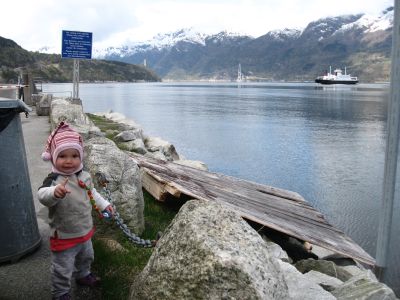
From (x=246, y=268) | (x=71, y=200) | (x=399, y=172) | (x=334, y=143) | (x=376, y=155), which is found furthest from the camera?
(x=334, y=143)

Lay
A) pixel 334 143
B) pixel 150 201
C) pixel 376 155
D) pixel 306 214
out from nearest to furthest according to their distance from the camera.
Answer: pixel 150 201
pixel 306 214
pixel 376 155
pixel 334 143

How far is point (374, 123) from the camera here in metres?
38.0

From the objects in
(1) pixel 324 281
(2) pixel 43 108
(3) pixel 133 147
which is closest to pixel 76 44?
(2) pixel 43 108

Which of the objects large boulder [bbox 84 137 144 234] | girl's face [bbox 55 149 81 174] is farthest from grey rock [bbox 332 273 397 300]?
girl's face [bbox 55 149 81 174]

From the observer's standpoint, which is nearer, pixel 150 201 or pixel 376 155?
pixel 150 201

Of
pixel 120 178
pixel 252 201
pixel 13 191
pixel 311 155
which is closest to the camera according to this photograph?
pixel 13 191

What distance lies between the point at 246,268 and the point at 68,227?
5.98 ft

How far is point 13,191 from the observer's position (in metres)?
4.75

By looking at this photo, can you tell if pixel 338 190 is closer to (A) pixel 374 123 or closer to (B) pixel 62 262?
(B) pixel 62 262

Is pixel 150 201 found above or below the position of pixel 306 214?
above

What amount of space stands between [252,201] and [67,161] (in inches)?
256

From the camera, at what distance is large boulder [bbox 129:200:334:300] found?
299 cm

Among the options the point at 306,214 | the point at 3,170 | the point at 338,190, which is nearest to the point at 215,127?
the point at 338,190

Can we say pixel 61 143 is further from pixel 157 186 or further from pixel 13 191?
pixel 157 186
